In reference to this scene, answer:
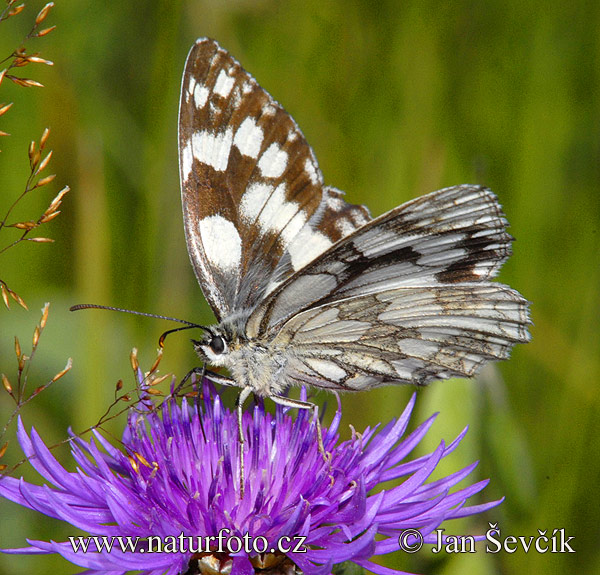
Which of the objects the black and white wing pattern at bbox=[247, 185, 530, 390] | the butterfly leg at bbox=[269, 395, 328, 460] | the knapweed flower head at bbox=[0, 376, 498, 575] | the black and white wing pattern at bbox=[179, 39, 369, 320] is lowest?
the knapweed flower head at bbox=[0, 376, 498, 575]

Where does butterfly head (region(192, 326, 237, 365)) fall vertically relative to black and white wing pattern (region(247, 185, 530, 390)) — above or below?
below

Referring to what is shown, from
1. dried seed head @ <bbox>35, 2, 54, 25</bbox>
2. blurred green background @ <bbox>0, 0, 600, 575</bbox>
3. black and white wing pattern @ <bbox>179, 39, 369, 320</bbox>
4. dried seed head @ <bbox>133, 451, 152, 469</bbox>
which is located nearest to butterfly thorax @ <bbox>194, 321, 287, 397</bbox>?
black and white wing pattern @ <bbox>179, 39, 369, 320</bbox>

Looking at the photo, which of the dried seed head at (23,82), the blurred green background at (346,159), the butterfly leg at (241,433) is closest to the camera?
the dried seed head at (23,82)

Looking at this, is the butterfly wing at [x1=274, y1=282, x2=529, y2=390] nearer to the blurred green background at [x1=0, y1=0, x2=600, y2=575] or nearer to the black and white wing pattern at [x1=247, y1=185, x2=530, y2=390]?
the black and white wing pattern at [x1=247, y1=185, x2=530, y2=390]

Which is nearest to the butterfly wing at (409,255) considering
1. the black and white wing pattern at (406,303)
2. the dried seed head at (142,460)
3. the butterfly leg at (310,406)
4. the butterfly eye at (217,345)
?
the black and white wing pattern at (406,303)

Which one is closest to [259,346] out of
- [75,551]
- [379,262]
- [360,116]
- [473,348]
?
[379,262]

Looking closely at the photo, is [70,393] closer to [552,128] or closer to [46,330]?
[46,330]

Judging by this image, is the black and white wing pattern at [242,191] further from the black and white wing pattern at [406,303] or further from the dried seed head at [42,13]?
the dried seed head at [42,13]
